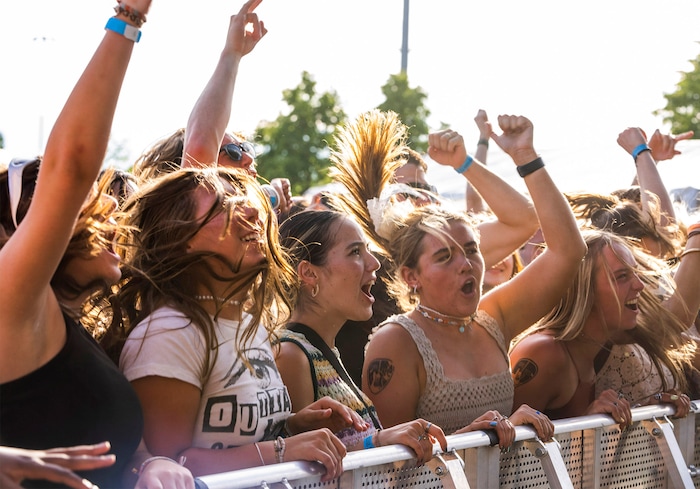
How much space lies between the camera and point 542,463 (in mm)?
2949

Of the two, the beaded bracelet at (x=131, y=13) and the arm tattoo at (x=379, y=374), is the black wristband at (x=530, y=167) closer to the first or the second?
the arm tattoo at (x=379, y=374)

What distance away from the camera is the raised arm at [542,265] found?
3.64 metres

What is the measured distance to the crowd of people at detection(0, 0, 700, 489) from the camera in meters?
1.79

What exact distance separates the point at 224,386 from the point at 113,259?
43cm

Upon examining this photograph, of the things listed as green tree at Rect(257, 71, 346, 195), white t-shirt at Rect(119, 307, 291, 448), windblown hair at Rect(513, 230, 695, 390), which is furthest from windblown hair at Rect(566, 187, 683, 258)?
green tree at Rect(257, 71, 346, 195)

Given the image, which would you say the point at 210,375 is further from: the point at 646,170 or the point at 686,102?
the point at 686,102

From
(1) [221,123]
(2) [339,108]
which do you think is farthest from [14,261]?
(2) [339,108]

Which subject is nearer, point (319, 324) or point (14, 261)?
point (14, 261)

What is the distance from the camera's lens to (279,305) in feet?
10.2

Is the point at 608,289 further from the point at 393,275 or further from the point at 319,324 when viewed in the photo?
the point at 319,324

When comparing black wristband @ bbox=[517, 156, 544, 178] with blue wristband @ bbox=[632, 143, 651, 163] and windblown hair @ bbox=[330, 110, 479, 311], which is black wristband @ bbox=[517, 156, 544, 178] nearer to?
windblown hair @ bbox=[330, 110, 479, 311]

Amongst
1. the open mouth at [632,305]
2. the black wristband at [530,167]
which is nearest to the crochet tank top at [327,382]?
the black wristband at [530,167]

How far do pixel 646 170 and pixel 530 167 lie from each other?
1869mm

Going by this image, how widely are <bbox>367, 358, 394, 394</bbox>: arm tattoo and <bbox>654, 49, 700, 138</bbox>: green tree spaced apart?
26405 millimetres
